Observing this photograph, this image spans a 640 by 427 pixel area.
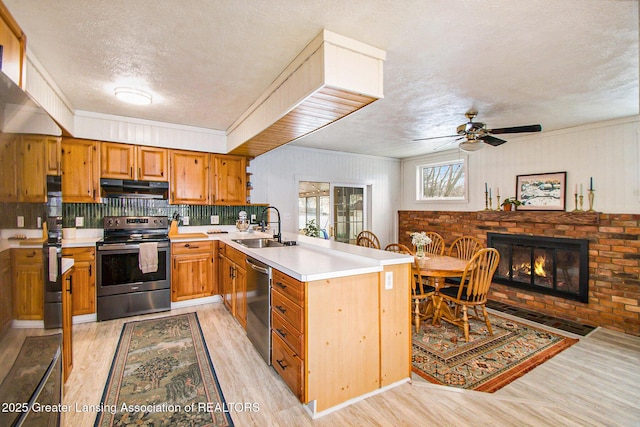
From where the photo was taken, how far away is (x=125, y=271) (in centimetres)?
365

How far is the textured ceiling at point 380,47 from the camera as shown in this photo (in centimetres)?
175

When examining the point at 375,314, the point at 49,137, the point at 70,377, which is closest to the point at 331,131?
the point at 375,314

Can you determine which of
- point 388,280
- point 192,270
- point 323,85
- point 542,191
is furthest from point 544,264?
point 192,270

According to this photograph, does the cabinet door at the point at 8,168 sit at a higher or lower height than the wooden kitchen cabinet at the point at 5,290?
higher

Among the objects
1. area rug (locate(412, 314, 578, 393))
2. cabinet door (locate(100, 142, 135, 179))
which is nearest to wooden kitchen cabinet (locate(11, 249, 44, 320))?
area rug (locate(412, 314, 578, 393))

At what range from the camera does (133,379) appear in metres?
2.34

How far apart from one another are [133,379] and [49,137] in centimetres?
200

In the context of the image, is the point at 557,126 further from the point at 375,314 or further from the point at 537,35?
the point at 375,314

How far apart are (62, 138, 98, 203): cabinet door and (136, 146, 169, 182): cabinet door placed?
49 centimetres

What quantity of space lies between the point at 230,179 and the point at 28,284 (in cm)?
373

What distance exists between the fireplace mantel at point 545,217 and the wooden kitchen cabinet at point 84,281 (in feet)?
18.1

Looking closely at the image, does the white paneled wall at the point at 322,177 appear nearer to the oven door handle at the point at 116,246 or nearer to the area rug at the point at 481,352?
the oven door handle at the point at 116,246

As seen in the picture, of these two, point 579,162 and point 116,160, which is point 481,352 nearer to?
point 579,162

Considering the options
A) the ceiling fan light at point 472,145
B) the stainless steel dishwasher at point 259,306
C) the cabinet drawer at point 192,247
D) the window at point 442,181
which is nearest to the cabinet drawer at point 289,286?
the stainless steel dishwasher at point 259,306
